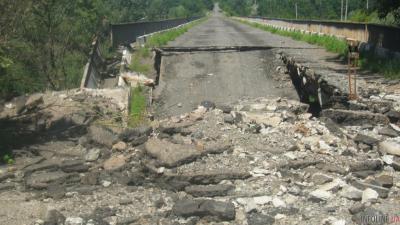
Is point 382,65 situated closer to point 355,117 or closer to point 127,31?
point 355,117

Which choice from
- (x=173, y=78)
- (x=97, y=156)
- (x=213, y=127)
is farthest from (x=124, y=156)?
(x=173, y=78)

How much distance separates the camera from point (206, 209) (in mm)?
7016

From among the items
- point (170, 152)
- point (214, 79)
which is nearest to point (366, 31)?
point (214, 79)

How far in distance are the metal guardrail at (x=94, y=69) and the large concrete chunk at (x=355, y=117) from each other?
7.65 m

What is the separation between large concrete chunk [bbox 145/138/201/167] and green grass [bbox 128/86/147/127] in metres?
2.97

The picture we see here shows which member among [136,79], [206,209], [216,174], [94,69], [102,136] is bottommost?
[206,209]

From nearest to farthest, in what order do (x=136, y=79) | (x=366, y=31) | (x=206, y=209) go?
(x=206, y=209), (x=136, y=79), (x=366, y=31)

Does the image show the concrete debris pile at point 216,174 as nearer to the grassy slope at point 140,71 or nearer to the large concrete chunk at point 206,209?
the large concrete chunk at point 206,209

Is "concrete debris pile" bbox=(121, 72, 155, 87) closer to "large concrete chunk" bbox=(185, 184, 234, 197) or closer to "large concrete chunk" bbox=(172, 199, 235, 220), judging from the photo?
"large concrete chunk" bbox=(185, 184, 234, 197)

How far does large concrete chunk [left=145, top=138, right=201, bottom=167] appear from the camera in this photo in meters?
8.62

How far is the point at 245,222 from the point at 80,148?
4805 millimetres

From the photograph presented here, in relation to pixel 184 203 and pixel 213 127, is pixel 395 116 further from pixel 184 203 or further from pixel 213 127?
pixel 184 203

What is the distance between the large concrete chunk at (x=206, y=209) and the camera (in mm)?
6902

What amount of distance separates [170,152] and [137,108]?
18.3 feet
